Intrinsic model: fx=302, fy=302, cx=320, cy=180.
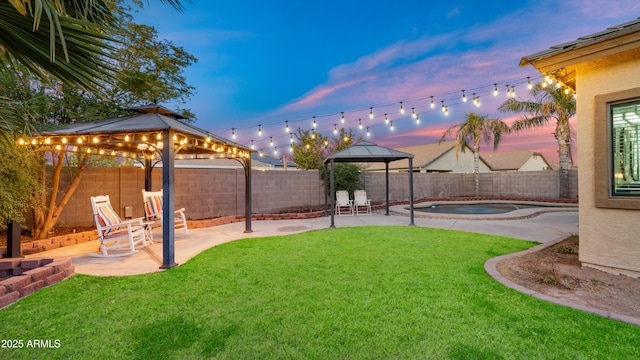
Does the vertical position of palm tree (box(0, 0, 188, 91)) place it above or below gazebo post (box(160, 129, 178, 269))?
above

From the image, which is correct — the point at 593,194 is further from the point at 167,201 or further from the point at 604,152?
the point at 167,201

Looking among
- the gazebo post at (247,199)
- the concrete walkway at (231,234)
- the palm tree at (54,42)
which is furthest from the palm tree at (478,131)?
the palm tree at (54,42)

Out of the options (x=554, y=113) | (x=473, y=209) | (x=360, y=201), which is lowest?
(x=473, y=209)

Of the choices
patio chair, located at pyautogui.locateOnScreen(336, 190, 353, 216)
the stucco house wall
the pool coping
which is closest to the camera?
the stucco house wall

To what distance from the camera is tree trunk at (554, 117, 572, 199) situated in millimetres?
14499

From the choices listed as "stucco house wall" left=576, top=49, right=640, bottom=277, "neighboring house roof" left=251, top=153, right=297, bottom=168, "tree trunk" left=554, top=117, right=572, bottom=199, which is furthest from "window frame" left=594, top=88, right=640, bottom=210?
"neighboring house roof" left=251, top=153, right=297, bottom=168

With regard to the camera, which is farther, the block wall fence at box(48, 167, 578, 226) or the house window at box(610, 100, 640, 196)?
the block wall fence at box(48, 167, 578, 226)

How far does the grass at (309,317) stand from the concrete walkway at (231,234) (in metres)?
0.55

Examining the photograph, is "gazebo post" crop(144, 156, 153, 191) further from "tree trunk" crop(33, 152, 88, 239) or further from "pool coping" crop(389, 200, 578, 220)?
"pool coping" crop(389, 200, 578, 220)

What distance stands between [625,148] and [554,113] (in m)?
13.4

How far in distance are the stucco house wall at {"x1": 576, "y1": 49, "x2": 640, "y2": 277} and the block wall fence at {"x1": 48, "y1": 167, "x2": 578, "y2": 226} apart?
8554mm

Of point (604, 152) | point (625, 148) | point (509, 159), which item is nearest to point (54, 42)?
point (604, 152)

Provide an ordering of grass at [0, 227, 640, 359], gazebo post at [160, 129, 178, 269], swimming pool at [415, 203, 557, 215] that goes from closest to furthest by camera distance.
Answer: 1. grass at [0, 227, 640, 359]
2. gazebo post at [160, 129, 178, 269]
3. swimming pool at [415, 203, 557, 215]

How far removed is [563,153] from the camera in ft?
48.3
